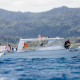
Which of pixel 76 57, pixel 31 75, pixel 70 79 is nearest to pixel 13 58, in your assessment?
pixel 76 57

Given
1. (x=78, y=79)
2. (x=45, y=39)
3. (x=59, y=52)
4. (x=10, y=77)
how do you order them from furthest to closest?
(x=45, y=39) → (x=59, y=52) → (x=10, y=77) → (x=78, y=79)

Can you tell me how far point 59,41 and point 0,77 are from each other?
63.1 ft

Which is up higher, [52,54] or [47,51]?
[47,51]

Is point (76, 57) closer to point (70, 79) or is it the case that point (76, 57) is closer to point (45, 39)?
point (45, 39)

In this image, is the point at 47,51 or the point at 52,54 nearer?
the point at 47,51

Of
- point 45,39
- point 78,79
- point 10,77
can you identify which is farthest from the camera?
point 45,39

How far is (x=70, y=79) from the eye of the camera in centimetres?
1944

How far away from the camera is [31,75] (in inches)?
849

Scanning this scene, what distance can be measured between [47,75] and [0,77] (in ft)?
14.3

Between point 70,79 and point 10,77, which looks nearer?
point 70,79

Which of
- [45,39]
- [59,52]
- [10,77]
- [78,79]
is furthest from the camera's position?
[45,39]

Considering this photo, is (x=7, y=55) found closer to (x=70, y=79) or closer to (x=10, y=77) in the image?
(x=10, y=77)

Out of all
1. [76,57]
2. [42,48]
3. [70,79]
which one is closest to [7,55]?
[42,48]

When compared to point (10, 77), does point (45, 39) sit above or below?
above
